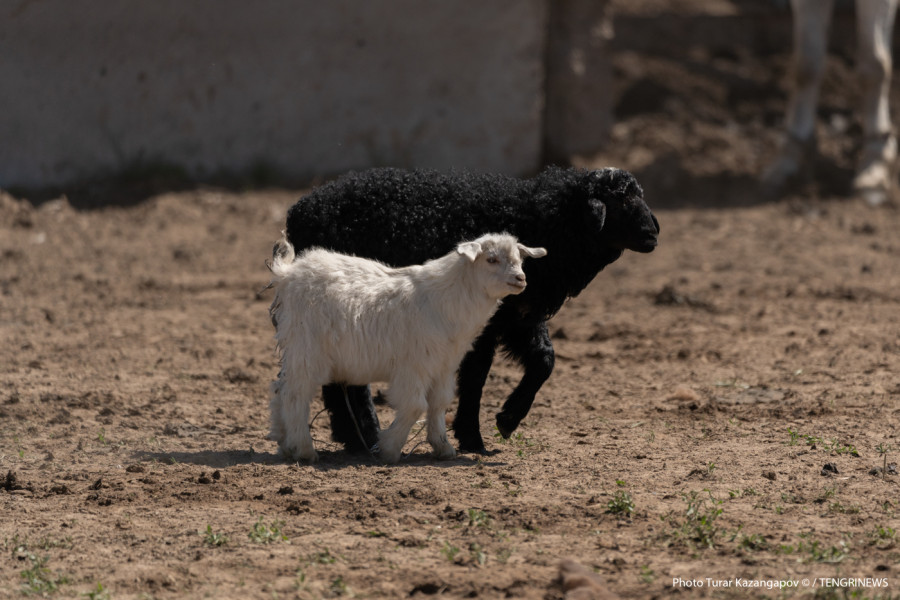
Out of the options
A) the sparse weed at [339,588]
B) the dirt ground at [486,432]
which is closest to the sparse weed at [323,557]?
the dirt ground at [486,432]

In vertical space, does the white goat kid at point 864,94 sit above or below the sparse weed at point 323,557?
above

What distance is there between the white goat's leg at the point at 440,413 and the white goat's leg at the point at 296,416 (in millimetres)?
603

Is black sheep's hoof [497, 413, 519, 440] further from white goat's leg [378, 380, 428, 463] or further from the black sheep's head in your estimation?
the black sheep's head

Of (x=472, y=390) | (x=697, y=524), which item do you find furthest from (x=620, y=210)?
(x=697, y=524)

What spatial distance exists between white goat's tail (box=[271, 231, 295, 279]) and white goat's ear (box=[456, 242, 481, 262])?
92cm

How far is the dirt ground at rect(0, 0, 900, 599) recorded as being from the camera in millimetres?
4727

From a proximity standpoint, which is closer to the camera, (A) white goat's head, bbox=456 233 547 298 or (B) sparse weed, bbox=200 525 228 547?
(B) sparse weed, bbox=200 525 228 547

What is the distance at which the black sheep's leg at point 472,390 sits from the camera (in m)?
6.45

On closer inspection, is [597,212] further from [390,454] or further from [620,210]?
[390,454]

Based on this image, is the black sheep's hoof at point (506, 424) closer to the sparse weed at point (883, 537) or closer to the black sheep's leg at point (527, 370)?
the black sheep's leg at point (527, 370)


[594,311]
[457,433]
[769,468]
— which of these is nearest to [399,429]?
[457,433]

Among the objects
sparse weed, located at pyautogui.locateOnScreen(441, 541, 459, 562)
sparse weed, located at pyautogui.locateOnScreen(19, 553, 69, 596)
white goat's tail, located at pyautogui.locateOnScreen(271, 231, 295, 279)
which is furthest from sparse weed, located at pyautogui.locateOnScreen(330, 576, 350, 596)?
white goat's tail, located at pyautogui.locateOnScreen(271, 231, 295, 279)

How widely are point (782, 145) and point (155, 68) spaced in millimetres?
7130

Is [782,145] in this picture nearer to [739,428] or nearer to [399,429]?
[739,428]
